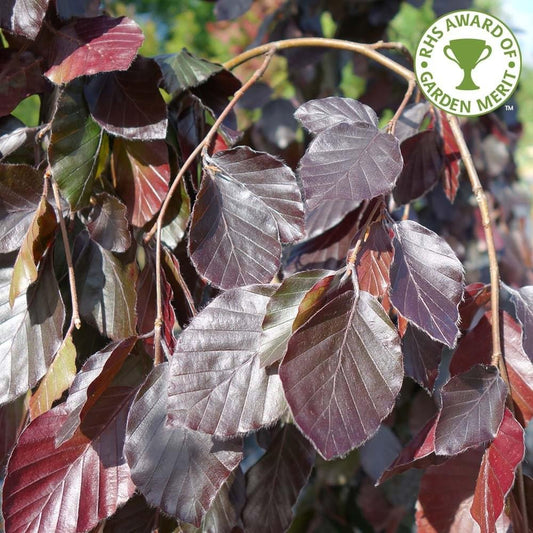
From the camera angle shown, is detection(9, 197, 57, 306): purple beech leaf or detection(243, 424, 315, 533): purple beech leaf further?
detection(243, 424, 315, 533): purple beech leaf

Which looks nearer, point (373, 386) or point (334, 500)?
point (373, 386)

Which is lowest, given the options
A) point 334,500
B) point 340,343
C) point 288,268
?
point 334,500

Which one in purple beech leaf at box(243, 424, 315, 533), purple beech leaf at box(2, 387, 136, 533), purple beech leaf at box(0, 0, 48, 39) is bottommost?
purple beech leaf at box(243, 424, 315, 533)

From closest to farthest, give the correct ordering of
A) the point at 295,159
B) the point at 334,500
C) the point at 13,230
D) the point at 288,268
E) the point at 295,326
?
the point at 295,326, the point at 13,230, the point at 288,268, the point at 295,159, the point at 334,500

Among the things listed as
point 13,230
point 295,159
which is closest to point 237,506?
point 13,230

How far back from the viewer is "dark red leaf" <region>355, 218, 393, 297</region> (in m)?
0.53

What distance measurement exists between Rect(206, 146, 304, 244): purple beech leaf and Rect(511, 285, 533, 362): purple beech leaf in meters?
0.21

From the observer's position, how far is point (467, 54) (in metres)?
0.61

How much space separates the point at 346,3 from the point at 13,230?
3.87 feet

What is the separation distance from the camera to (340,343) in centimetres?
48

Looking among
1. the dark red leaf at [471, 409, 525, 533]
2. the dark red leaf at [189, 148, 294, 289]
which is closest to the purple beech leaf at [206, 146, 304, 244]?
the dark red leaf at [189, 148, 294, 289]

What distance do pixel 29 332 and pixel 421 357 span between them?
35cm

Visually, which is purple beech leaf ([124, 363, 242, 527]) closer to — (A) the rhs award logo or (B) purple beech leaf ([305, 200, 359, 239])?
(B) purple beech leaf ([305, 200, 359, 239])

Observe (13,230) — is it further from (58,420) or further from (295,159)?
(295,159)
